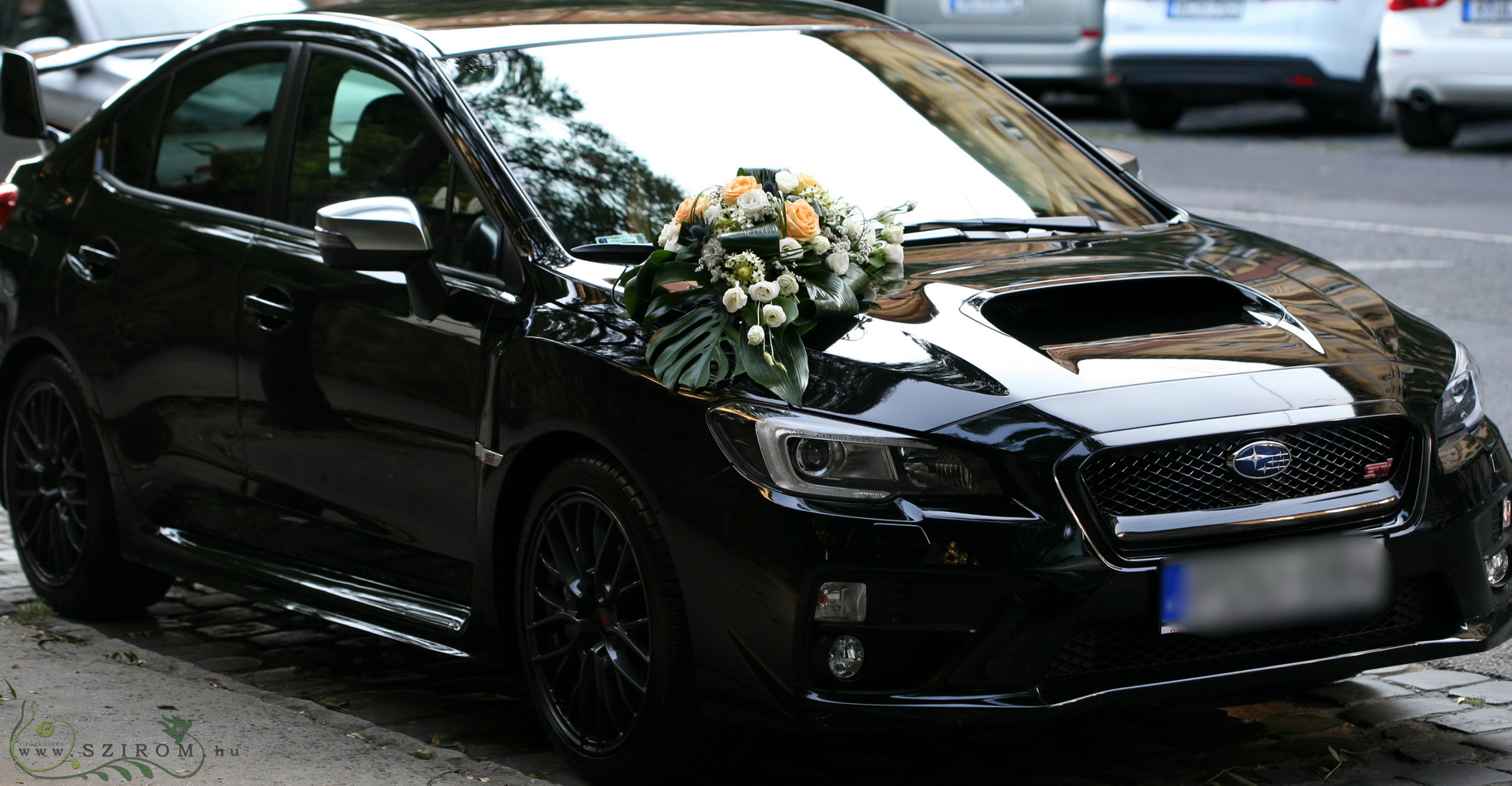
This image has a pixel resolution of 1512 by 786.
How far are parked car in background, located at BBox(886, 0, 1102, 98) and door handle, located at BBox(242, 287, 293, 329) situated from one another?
14.7 metres

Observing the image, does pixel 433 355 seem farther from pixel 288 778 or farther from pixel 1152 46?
pixel 1152 46

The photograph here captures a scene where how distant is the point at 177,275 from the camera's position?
207 inches

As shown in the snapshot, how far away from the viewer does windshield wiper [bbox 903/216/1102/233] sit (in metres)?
4.69

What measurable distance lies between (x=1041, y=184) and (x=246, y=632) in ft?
8.25

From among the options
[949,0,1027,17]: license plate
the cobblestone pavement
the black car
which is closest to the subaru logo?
the black car

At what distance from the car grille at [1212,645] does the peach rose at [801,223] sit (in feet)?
3.18

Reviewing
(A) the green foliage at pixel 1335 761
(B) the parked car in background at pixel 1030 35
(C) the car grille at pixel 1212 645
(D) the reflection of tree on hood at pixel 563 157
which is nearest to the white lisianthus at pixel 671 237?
(D) the reflection of tree on hood at pixel 563 157

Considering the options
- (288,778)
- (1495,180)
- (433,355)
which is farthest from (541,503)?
(1495,180)

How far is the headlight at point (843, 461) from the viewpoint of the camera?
360 cm

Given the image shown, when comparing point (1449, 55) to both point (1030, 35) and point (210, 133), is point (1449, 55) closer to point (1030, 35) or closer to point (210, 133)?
point (1030, 35)

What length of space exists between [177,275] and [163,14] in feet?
19.4

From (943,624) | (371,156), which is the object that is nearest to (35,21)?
(371,156)

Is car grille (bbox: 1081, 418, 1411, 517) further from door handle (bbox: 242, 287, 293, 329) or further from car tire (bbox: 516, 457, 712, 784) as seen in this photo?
door handle (bbox: 242, 287, 293, 329)

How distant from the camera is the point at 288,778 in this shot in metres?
4.22
